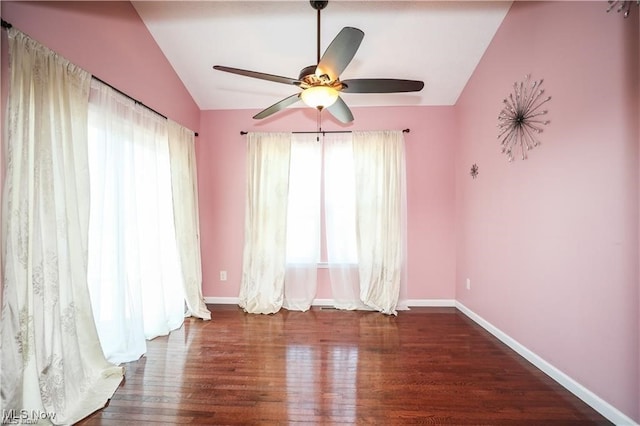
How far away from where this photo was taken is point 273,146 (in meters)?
3.29

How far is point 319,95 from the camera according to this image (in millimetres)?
1686

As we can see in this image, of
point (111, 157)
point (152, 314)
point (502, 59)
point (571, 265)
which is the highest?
point (502, 59)

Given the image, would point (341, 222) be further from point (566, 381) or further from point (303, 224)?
point (566, 381)

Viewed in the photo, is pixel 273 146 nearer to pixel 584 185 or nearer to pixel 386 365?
pixel 386 365

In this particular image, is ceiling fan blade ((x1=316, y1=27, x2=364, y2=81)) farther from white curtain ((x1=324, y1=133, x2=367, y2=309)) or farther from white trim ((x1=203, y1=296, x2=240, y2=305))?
white trim ((x1=203, y1=296, x2=240, y2=305))

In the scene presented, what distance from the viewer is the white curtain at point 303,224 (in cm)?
329

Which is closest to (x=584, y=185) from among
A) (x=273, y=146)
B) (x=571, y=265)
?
(x=571, y=265)

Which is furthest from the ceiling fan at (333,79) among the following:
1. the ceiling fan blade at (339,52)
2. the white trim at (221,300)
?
the white trim at (221,300)

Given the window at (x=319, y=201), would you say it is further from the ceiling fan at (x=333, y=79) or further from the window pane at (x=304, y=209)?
the ceiling fan at (x=333, y=79)

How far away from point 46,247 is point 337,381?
199 cm

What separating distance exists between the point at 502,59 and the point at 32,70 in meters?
3.51

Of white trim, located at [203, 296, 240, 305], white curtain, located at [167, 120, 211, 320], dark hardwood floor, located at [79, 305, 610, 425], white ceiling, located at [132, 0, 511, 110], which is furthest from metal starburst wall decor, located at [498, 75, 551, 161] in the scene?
white trim, located at [203, 296, 240, 305]

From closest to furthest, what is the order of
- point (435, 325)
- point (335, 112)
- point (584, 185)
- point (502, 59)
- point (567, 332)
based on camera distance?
point (584, 185) < point (567, 332) < point (335, 112) < point (502, 59) < point (435, 325)

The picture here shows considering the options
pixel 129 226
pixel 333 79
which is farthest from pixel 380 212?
pixel 129 226
